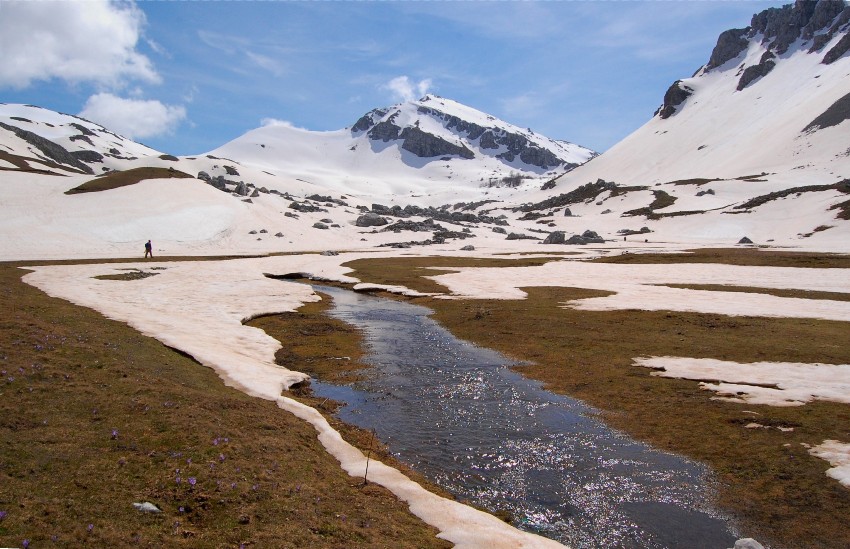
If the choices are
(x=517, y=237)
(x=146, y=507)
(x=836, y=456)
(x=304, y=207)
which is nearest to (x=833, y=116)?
(x=517, y=237)

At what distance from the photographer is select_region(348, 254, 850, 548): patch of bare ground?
37.3 feet

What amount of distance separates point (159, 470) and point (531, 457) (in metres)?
9.83

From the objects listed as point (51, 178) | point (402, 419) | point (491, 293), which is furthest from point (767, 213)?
point (51, 178)

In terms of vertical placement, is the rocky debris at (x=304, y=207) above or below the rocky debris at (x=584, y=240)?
above

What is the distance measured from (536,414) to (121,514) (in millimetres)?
13083

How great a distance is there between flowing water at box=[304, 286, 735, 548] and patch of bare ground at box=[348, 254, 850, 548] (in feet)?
3.18

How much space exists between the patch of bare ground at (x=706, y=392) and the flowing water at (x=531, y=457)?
0.97m

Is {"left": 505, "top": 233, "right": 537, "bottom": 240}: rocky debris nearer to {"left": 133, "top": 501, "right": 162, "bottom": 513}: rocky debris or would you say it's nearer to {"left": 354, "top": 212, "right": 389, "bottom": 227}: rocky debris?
{"left": 354, "top": 212, "right": 389, "bottom": 227}: rocky debris

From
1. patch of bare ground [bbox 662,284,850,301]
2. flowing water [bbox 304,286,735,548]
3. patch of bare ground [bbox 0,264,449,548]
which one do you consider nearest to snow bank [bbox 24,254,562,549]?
patch of bare ground [bbox 0,264,449,548]

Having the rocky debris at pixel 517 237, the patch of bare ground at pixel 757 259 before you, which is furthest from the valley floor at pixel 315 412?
the rocky debris at pixel 517 237

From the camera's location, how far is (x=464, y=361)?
24.1m

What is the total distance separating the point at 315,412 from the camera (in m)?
15.8

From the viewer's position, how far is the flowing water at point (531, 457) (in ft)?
37.0

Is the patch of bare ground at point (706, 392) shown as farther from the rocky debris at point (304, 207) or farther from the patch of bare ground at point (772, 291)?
the rocky debris at point (304, 207)
